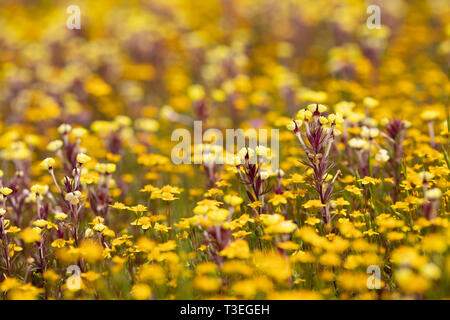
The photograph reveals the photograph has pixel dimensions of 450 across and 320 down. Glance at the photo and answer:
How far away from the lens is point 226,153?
388 cm

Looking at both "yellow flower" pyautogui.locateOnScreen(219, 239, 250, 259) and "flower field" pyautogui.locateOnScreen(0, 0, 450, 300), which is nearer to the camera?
"yellow flower" pyautogui.locateOnScreen(219, 239, 250, 259)

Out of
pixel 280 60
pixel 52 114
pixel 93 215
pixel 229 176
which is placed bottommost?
pixel 93 215

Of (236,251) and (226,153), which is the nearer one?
(236,251)

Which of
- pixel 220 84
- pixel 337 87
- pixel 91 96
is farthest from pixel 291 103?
pixel 91 96

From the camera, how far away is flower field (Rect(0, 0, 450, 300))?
8.87 ft

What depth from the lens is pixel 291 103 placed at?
5.72 metres

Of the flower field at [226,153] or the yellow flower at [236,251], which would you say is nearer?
the yellow flower at [236,251]

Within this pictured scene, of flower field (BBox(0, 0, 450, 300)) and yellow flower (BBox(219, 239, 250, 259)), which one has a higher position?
flower field (BBox(0, 0, 450, 300))

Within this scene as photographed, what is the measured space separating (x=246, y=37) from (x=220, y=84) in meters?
1.69

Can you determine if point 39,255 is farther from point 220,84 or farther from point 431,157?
point 220,84

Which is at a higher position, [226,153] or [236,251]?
[226,153]

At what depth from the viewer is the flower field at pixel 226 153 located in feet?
8.87

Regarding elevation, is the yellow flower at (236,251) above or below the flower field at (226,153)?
below
